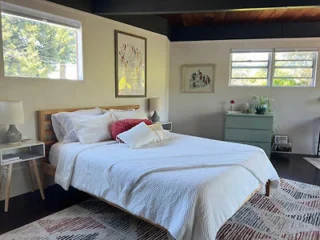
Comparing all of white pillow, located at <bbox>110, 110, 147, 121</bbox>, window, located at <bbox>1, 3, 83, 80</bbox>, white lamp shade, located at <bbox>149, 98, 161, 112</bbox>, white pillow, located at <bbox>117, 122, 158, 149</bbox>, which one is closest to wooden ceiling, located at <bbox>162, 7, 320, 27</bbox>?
white lamp shade, located at <bbox>149, 98, 161, 112</bbox>

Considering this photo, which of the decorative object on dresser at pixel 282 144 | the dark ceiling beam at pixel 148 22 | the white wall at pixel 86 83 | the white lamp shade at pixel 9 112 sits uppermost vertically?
the dark ceiling beam at pixel 148 22

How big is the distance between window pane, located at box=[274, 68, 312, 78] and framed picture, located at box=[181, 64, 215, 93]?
128cm

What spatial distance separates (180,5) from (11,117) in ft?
7.74

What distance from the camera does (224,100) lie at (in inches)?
205

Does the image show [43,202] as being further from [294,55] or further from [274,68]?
[294,55]

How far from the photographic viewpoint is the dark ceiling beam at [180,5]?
2.86 m

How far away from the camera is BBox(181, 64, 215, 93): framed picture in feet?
17.0

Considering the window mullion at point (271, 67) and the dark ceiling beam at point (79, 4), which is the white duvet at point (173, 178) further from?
the window mullion at point (271, 67)

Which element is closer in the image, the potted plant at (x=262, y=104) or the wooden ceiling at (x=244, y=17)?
the wooden ceiling at (x=244, y=17)

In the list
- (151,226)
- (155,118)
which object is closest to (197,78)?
(155,118)

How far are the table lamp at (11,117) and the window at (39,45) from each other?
0.45m

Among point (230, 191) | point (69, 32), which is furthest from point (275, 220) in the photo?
point (69, 32)

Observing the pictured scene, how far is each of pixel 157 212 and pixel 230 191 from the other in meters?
0.61

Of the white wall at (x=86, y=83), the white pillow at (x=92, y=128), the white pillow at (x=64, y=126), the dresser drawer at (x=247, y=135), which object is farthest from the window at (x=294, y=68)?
the white pillow at (x=64, y=126)
